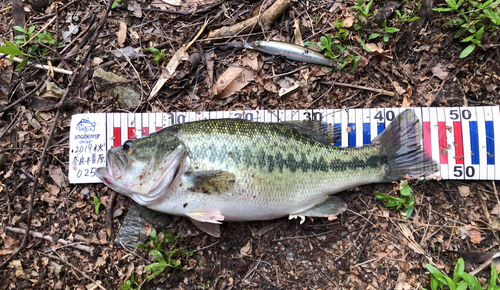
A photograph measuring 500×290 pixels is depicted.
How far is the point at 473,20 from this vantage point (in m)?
3.46

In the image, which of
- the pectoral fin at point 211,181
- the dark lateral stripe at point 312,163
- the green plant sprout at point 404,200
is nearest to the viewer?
the pectoral fin at point 211,181

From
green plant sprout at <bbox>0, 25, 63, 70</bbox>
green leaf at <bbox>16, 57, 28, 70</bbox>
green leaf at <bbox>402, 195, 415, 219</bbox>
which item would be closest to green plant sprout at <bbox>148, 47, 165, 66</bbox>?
green plant sprout at <bbox>0, 25, 63, 70</bbox>

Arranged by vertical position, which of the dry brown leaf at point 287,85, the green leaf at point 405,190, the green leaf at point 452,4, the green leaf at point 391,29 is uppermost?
the green leaf at point 452,4

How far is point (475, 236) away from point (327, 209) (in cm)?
184

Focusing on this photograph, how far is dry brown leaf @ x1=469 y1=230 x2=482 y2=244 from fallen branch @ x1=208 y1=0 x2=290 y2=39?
370cm

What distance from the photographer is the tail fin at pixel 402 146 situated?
10.7 feet

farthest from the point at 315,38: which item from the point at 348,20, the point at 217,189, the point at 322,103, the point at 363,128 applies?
the point at 217,189

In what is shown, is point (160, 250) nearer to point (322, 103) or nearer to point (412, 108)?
point (322, 103)

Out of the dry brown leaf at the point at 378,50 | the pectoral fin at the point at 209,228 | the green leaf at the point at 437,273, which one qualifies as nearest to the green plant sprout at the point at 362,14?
the dry brown leaf at the point at 378,50

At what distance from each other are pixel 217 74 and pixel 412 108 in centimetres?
262

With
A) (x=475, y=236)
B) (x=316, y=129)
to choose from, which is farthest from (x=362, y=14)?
(x=475, y=236)

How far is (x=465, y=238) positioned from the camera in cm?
332

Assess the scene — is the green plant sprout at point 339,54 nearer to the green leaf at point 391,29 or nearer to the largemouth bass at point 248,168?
the green leaf at point 391,29

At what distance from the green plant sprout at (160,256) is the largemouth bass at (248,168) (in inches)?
16.4
